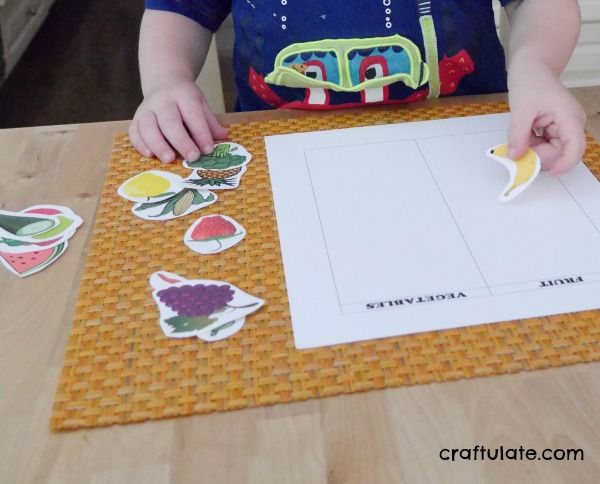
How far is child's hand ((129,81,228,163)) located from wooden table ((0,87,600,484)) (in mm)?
248

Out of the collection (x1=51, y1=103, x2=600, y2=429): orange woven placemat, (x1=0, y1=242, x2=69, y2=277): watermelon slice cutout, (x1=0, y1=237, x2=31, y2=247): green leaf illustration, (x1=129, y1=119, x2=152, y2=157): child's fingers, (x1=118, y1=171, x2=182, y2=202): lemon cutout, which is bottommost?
(x1=51, y1=103, x2=600, y2=429): orange woven placemat

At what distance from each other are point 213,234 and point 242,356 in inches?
4.9

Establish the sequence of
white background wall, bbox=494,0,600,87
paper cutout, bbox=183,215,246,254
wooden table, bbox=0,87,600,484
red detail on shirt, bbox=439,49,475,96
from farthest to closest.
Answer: white background wall, bbox=494,0,600,87, red detail on shirt, bbox=439,49,475,96, paper cutout, bbox=183,215,246,254, wooden table, bbox=0,87,600,484

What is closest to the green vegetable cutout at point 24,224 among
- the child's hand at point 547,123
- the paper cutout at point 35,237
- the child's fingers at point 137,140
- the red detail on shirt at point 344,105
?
the paper cutout at point 35,237

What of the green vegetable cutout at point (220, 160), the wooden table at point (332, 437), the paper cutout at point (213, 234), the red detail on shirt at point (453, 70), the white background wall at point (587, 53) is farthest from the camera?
the white background wall at point (587, 53)

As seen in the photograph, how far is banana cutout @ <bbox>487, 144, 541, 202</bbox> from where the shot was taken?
0.50m

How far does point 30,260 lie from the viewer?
48cm

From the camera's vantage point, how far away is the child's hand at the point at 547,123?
1.71 feet

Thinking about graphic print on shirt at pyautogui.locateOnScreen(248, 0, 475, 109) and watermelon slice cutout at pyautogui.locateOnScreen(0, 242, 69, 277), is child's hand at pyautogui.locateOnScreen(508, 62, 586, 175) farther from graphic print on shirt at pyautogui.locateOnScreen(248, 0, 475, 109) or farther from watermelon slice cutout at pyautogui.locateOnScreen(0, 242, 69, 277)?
watermelon slice cutout at pyautogui.locateOnScreen(0, 242, 69, 277)

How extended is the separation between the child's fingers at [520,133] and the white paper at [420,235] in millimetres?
22

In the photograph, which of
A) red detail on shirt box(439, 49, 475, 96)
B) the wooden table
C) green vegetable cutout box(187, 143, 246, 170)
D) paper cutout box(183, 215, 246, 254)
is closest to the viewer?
the wooden table

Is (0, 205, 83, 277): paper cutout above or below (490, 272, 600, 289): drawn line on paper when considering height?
above

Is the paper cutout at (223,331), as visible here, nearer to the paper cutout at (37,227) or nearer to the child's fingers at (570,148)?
the paper cutout at (37,227)

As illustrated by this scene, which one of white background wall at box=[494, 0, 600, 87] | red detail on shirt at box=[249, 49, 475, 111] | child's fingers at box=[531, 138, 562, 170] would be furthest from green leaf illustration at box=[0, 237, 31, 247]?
white background wall at box=[494, 0, 600, 87]
